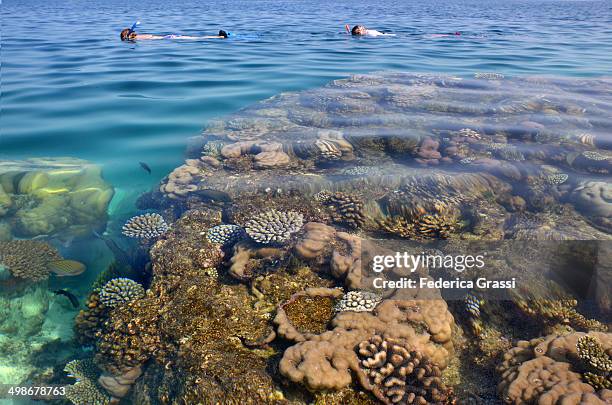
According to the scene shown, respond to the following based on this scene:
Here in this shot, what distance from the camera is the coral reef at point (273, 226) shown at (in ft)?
18.0

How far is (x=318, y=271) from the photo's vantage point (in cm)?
519

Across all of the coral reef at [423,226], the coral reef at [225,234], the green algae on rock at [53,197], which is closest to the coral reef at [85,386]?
the coral reef at [225,234]

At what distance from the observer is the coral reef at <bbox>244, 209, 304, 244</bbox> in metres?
5.50

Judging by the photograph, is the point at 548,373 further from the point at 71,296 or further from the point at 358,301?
the point at 71,296

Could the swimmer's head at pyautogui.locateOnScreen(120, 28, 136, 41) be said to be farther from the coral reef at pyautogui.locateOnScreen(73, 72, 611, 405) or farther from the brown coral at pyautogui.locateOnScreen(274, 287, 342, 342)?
the brown coral at pyautogui.locateOnScreen(274, 287, 342, 342)

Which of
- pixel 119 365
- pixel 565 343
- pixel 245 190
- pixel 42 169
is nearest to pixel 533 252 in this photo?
pixel 565 343

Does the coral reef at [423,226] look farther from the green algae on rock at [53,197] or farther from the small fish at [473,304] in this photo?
the green algae on rock at [53,197]

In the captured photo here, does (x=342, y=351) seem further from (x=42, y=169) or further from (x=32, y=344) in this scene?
(x=42, y=169)

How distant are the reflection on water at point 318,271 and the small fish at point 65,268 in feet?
0.10

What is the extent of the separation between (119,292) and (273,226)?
2.31 m

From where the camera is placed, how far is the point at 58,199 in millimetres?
7277

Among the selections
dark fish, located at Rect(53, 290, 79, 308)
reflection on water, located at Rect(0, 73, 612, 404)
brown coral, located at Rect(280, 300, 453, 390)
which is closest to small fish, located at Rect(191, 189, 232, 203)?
reflection on water, located at Rect(0, 73, 612, 404)

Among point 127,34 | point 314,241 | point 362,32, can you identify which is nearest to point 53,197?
point 314,241

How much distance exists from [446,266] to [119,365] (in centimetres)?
438
